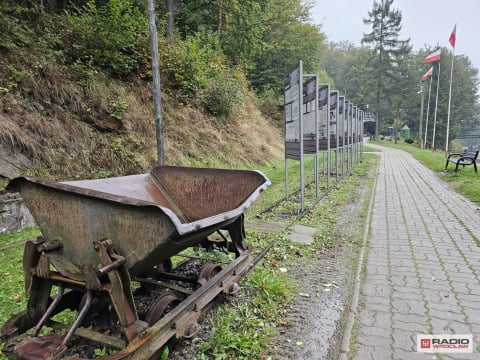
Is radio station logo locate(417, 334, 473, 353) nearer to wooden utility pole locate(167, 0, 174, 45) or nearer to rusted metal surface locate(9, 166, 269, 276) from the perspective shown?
rusted metal surface locate(9, 166, 269, 276)

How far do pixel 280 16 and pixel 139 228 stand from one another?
1030 inches

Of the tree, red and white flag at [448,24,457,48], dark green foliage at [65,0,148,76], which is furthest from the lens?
the tree

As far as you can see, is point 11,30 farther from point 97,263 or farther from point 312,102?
point 97,263

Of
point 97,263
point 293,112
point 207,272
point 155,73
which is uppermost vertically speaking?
point 155,73

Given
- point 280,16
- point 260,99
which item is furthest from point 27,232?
point 280,16

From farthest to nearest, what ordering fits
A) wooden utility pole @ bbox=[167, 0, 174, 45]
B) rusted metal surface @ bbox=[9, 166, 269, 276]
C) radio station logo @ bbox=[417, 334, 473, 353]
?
wooden utility pole @ bbox=[167, 0, 174, 45], radio station logo @ bbox=[417, 334, 473, 353], rusted metal surface @ bbox=[9, 166, 269, 276]

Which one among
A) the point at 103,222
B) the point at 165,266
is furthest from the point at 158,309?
the point at 165,266

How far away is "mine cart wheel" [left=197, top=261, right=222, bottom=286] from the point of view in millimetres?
2843

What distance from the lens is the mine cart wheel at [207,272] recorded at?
2843mm

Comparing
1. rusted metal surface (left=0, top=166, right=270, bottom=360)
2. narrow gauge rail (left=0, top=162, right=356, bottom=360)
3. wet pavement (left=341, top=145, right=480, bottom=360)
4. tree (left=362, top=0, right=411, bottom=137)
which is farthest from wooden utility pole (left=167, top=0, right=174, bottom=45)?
tree (left=362, top=0, right=411, bottom=137)

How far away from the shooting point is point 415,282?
3531 mm

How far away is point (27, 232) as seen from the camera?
498cm

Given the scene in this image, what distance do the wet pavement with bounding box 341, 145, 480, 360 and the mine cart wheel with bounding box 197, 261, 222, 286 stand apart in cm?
129

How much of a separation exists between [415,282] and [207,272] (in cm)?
241
